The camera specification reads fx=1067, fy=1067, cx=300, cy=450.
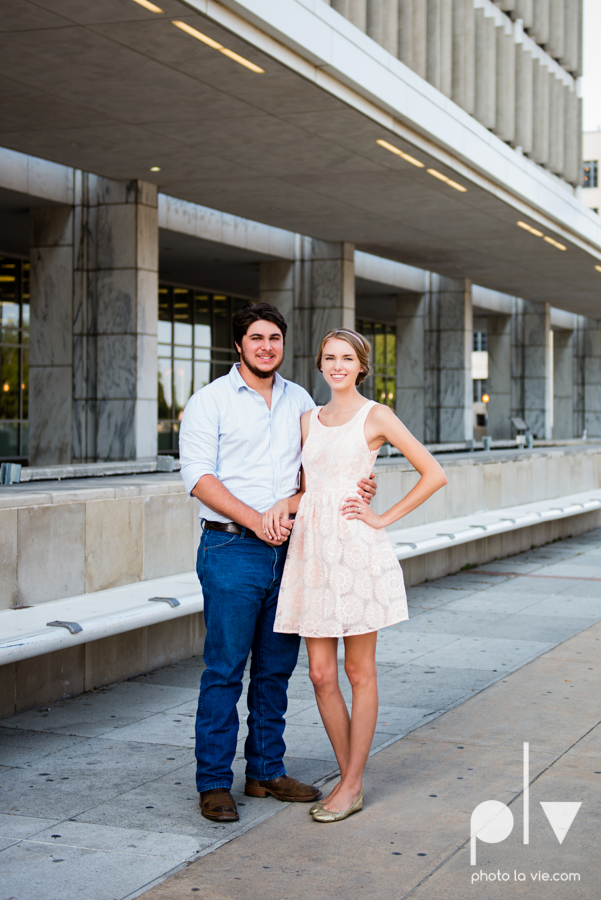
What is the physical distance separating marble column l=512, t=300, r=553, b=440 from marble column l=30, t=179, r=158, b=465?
954 inches

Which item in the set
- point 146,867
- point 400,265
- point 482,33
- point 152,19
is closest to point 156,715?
point 146,867

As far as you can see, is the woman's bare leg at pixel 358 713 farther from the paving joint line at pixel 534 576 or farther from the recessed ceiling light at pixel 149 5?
the recessed ceiling light at pixel 149 5

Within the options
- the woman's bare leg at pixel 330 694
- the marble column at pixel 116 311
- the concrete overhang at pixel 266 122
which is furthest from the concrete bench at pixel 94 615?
the marble column at pixel 116 311

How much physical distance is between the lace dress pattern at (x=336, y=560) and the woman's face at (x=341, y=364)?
136 mm

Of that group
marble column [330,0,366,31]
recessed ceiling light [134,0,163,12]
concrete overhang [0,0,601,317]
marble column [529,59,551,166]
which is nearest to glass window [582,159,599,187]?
marble column [529,59,551,166]

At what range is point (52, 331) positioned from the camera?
19.2 meters

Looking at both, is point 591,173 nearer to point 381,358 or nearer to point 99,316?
point 381,358

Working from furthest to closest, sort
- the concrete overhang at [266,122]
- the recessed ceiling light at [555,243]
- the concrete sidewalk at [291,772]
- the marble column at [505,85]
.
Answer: the recessed ceiling light at [555,243] → the marble column at [505,85] → the concrete overhang at [266,122] → the concrete sidewalk at [291,772]

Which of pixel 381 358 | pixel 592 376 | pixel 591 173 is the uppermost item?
pixel 591 173

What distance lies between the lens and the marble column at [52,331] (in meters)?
18.9

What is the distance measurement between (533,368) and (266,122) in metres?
27.5

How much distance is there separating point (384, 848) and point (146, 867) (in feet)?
2.89

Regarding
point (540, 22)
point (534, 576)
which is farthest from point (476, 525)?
point (540, 22)

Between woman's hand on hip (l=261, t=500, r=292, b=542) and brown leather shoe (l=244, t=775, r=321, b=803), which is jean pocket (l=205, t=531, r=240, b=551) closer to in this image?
woman's hand on hip (l=261, t=500, r=292, b=542)
